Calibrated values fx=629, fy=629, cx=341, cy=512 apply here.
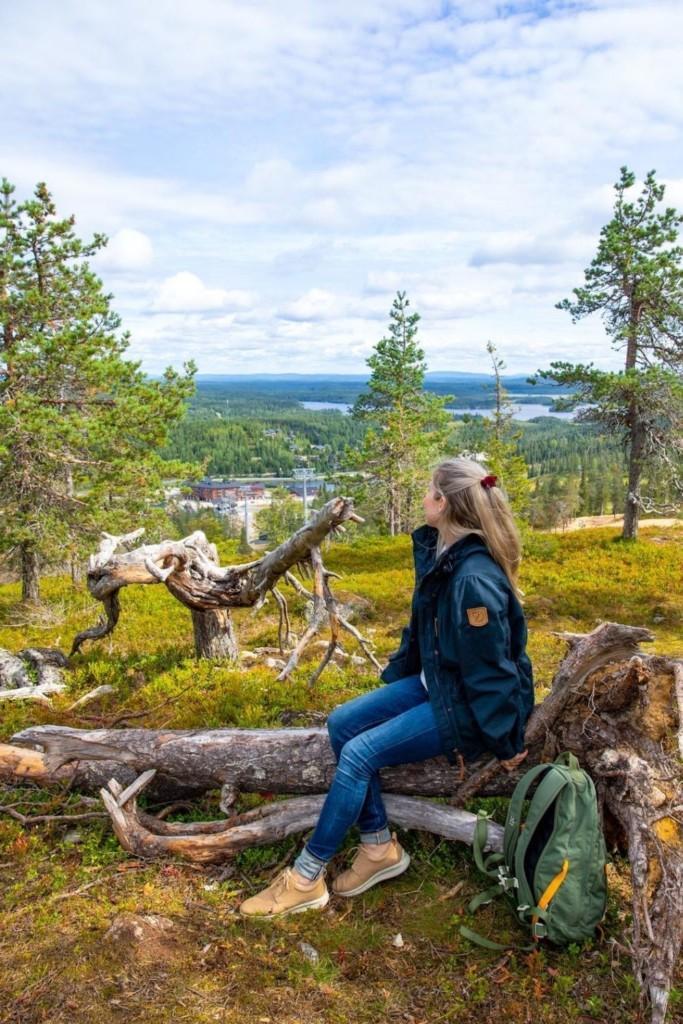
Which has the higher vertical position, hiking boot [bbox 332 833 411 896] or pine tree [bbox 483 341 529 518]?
pine tree [bbox 483 341 529 518]

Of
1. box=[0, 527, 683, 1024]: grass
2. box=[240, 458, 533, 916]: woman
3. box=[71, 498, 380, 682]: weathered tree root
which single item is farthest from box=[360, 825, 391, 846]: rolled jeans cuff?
box=[71, 498, 380, 682]: weathered tree root

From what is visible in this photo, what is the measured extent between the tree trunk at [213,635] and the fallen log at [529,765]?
139 inches

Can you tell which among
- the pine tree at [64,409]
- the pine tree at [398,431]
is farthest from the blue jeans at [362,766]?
the pine tree at [398,431]

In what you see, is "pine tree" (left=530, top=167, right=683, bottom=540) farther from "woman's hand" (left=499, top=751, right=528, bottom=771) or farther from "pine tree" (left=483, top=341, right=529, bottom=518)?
"woman's hand" (left=499, top=751, right=528, bottom=771)

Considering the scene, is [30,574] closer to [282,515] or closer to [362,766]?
[362,766]

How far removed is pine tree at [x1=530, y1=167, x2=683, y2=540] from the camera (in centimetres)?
1995

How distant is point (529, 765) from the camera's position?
14.5ft

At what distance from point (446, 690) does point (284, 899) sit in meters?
1.67

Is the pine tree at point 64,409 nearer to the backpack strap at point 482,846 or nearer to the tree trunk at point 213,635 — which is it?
the tree trunk at point 213,635

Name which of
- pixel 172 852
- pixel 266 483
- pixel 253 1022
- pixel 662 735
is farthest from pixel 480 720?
pixel 266 483

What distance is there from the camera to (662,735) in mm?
4008

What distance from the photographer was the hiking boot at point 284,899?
3936 mm

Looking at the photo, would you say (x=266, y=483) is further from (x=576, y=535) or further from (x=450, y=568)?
(x=450, y=568)

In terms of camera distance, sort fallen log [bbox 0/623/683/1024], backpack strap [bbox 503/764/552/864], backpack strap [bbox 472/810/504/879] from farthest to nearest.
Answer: backpack strap [bbox 472/810/504/879]
backpack strap [bbox 503/764/552/864]
fallen log [bbox 0/623/683/1024]
